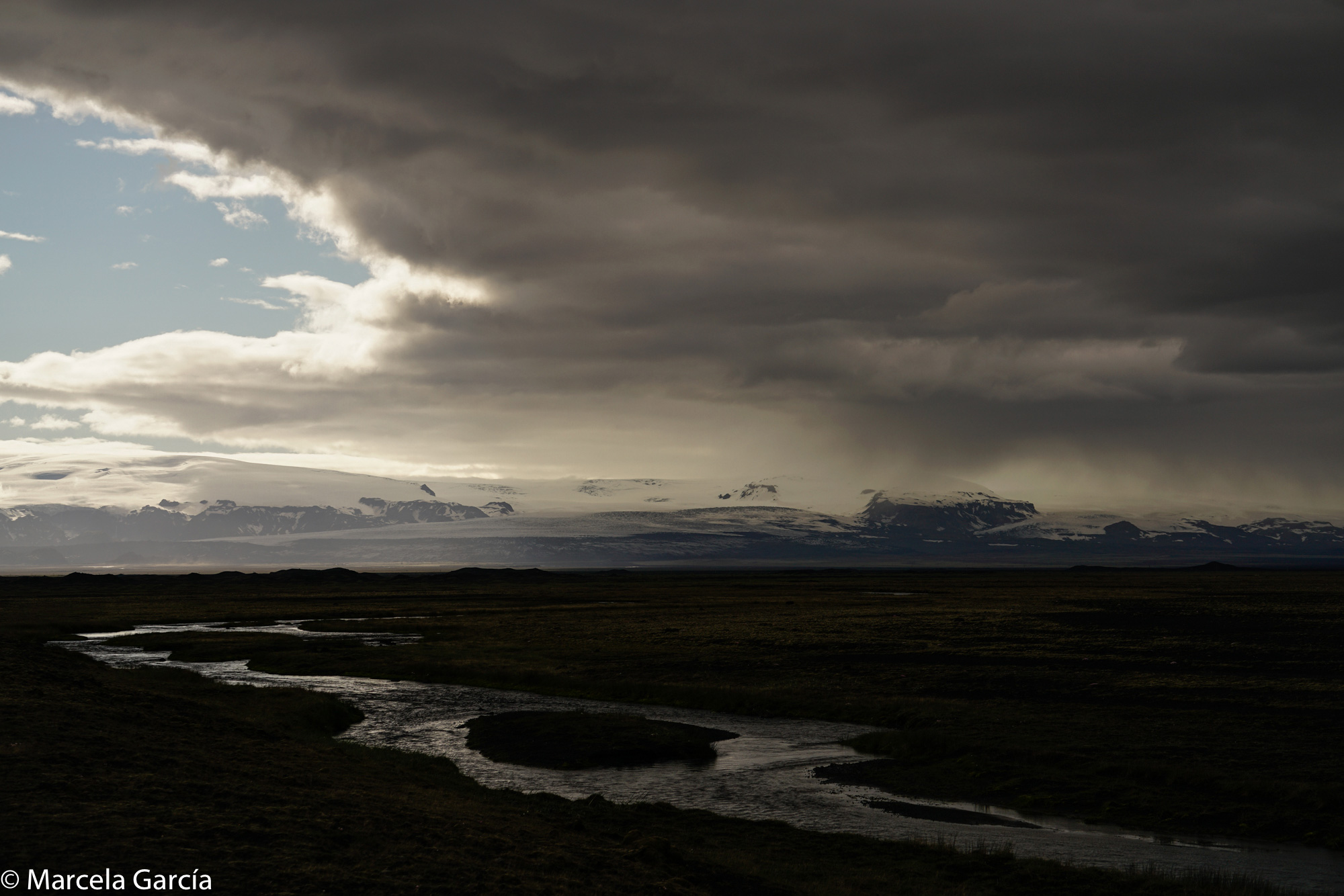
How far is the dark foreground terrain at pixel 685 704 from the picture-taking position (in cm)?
2041

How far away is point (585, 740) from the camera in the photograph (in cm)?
4075

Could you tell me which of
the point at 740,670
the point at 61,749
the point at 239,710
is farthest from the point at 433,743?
the point at 740,670

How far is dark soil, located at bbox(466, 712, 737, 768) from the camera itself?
38406 mm

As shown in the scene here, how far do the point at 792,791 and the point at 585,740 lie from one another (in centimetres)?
1109

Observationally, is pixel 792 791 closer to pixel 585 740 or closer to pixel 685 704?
pixel 585 740

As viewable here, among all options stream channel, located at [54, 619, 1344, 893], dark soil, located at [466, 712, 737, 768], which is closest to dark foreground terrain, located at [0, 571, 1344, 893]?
stream channel, located at [54, 619, 1344, 893]

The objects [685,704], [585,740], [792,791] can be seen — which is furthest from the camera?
[685,704]

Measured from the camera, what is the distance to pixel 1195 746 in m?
37.2

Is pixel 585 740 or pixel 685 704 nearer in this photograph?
pixel 585 740

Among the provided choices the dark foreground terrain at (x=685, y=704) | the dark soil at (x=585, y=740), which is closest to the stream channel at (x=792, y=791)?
the dark soil at (x=585, y=740)

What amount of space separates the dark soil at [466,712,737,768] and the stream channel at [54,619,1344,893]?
753 mm

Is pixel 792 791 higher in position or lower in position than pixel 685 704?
higher

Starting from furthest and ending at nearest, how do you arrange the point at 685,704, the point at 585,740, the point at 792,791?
the point at 685,704 < the point at 585,740 < the point at 792,791

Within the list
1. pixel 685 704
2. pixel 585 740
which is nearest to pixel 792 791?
pixel 585 740
